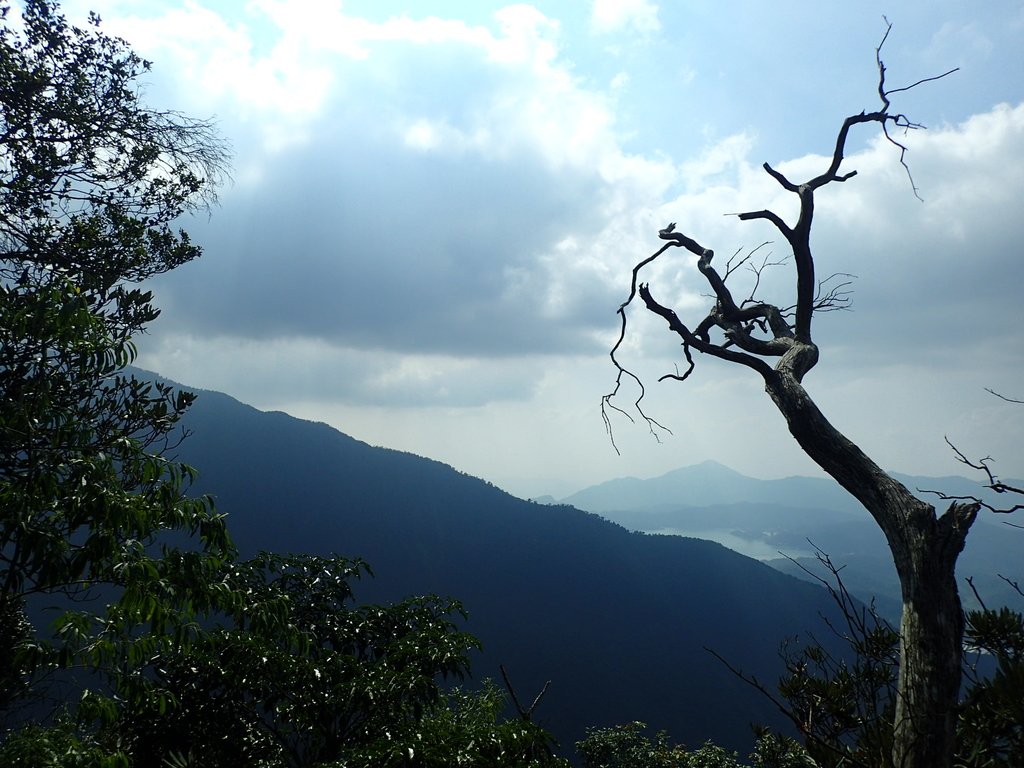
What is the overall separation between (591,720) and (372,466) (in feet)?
237

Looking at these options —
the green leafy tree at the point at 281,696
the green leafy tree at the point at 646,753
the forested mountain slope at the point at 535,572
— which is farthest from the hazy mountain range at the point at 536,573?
the green leafy tree at the point at 281,696

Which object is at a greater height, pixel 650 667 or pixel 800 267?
pixel 800 267

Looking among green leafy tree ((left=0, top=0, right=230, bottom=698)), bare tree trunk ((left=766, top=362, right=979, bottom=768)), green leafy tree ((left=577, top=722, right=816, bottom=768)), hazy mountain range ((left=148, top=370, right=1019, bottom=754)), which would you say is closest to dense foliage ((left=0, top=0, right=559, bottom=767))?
green leafy tree ((left=0, top=0, right=230, bottom=698))

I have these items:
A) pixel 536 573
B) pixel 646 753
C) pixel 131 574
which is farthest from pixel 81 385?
pixel 536 573

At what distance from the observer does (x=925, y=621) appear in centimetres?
223

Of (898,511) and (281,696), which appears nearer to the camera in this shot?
(898,511)

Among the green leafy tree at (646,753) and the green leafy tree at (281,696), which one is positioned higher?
the green leafy tree at (281,696)

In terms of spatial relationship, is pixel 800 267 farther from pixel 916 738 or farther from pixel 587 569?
pixel 587 569

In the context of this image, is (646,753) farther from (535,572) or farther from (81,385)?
(535,572)

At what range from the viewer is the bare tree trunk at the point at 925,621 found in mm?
2111

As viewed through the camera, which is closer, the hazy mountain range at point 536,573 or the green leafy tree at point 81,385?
the green leafy tree at point 81,385

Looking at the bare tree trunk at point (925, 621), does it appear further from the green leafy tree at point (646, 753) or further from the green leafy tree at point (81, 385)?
the green leafy tree at point (646, 753)

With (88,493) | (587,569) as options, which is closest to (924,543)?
(88,493)

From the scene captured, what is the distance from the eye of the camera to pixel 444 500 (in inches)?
4892
